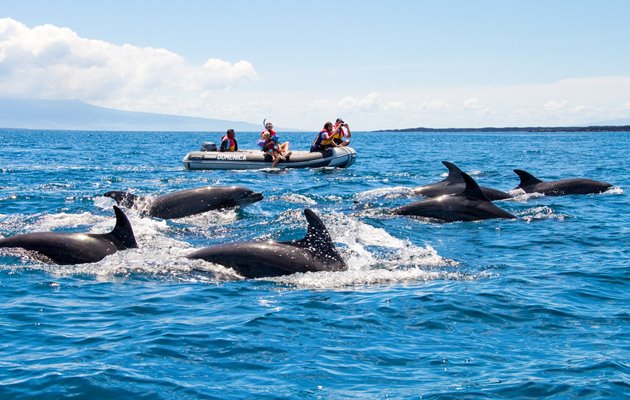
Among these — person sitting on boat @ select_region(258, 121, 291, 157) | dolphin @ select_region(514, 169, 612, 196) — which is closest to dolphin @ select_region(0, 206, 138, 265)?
dolphin @ select_region(514, 169, 612, 196)

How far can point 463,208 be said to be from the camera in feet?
58.2

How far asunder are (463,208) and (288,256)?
24.4 ft

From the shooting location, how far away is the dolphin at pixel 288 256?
1125 cm

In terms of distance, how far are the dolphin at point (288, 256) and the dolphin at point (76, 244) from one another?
1.79m

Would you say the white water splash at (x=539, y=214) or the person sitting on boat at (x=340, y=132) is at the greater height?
the person sitting on boat at (x=340, y=132)

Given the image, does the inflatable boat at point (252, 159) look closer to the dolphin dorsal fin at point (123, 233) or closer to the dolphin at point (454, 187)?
the dolphin at point (454, 187)

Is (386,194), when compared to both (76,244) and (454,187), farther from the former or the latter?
(76,244)

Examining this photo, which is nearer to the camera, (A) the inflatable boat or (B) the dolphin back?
(B) the dolphin back

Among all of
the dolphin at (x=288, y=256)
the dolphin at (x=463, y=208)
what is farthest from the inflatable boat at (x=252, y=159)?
the dolphin at (x=288, y=256)

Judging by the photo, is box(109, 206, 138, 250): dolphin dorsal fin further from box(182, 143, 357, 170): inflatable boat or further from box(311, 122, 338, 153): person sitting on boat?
box(311, 122, 338, 153): person sitting on boat

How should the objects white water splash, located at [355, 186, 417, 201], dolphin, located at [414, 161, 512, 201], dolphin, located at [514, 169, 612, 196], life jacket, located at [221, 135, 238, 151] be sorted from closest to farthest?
dolphin, located at [414, 161, 512, 201] < white water splash, located at [355, 186, 417, 201] < dolphin, located at [514, 169, 612, 196] < life jacket, located at [221, 135, 238, 151]

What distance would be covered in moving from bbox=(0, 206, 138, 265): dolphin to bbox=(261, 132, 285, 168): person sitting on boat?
22936 millimetres

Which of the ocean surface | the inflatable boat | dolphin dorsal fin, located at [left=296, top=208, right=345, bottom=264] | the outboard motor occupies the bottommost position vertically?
the ocean surface

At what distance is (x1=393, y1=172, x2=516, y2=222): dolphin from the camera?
17.6m
